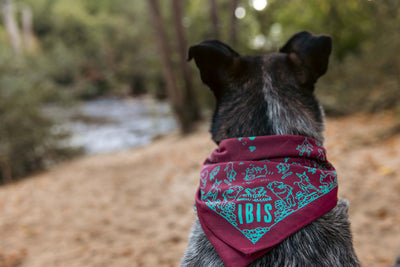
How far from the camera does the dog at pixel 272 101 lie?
1726 millimetres

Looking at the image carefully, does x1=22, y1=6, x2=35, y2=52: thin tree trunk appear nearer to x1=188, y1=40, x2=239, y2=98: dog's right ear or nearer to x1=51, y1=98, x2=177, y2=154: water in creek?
x1=51, y1=98, x2=177, y2=154: water in creek

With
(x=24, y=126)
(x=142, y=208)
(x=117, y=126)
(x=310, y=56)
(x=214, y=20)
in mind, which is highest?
(x=214, y=20)

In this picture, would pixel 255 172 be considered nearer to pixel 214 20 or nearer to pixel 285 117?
pixel 285 117

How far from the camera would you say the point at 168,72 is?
11609 millimetres

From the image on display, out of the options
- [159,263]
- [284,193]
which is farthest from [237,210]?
[159,263]

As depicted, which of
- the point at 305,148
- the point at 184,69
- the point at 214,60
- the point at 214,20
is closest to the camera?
the point at 305,148

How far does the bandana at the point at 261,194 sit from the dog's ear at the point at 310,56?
0.48 m

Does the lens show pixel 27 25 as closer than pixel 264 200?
No

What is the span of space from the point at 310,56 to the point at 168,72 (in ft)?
32.6

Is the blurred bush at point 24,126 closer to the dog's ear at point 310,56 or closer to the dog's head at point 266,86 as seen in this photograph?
the dog's head at point 266,86

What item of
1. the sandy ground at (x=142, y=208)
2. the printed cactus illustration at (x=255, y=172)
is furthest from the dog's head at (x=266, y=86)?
the sandy ground at (x=142, y=208)

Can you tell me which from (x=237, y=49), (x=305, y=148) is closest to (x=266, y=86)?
(x=305, y=148)

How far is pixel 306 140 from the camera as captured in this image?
1.76 meters

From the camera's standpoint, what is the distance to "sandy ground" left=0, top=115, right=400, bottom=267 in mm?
4113
